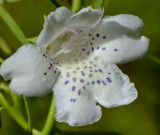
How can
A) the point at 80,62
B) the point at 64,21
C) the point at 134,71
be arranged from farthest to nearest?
the point at 134,71, the point at 80,62, the point at 64,21

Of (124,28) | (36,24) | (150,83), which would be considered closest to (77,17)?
(124,28)

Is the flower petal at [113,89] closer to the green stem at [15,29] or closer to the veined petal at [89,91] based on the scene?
the veined petal at [89,91]

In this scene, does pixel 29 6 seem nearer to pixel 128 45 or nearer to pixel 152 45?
pixel 152 45

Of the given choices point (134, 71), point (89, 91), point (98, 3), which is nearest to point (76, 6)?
point (98, 3)

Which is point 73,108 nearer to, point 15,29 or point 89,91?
point 89,91

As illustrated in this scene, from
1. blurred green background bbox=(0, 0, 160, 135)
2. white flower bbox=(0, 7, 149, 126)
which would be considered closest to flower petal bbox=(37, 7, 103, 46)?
white flower bbox=(0, 7, 149, 126)

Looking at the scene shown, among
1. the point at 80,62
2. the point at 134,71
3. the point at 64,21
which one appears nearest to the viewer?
the point at 64,21
